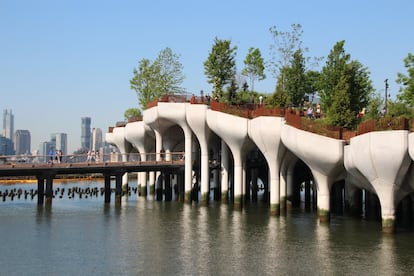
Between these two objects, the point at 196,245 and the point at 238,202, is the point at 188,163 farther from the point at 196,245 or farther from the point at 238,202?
the point at 196,245

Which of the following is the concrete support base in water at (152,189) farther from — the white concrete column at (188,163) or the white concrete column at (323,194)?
the white concrete column at (323,194)

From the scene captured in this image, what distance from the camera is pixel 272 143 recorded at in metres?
51.0

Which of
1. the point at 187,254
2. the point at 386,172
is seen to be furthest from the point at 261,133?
the point at 187,254

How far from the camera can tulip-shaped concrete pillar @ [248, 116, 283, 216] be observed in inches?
1978

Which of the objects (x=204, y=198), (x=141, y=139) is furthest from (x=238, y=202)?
(x=141, y=139)

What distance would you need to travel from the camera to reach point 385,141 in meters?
37.5

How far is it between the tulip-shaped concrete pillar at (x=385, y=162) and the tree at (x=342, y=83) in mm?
18501

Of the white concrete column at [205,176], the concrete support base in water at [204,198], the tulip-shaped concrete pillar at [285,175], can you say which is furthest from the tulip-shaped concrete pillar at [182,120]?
the tulip-shaped concrete pillar at [285,175]

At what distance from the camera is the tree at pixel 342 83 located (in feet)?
196

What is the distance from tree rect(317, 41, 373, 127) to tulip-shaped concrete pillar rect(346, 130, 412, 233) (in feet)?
60.7

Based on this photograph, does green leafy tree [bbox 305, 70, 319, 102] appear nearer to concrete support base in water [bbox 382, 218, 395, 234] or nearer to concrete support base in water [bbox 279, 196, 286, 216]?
concrete support base in water [bbox 279, 196, 286, 216]

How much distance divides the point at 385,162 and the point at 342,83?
75.7ft

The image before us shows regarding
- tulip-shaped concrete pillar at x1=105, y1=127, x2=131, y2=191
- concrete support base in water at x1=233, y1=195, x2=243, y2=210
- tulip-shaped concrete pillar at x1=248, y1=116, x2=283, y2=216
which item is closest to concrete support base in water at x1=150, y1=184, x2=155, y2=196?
tulip-shaped concrete pillar at x1=105, y1=127, x2=131, y2=191

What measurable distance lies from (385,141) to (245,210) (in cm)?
2303
